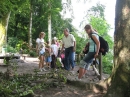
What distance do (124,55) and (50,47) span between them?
6109 millimetres

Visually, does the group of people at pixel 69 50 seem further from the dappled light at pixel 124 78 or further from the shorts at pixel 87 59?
the dappled light at pixel 124 78

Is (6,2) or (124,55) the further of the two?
(6,2)

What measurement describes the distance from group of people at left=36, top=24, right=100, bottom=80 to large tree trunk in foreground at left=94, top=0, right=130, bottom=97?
1.17m

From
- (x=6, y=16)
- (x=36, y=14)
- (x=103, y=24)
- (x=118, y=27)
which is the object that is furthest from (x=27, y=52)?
(x=118, y=27)

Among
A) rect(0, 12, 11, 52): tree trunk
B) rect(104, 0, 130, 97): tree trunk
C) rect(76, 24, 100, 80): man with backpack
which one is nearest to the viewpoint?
rect(104, 0, 130, 97): tree trunk

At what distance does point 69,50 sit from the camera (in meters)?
Result: 9.41

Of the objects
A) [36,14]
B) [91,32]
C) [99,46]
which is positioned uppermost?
[36,14]

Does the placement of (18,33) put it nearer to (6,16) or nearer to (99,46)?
(6,16)

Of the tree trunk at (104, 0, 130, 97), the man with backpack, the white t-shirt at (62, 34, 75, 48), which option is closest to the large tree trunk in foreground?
the tree trunk at (104, 0, 130, 97)

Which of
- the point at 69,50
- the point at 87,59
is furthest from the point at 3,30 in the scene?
the point at 87,59

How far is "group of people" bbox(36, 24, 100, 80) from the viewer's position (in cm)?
636

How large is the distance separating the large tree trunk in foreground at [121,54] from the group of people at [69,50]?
1168mm

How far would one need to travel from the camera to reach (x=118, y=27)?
16.6 feet

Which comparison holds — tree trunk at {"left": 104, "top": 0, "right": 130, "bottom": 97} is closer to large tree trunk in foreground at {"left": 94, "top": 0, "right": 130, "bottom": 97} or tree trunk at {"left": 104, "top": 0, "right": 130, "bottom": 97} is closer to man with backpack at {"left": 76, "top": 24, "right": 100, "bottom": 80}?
large tree trunk in foreground at {"left": 94, "top": 0, "right": 130, "bottom": 97}
